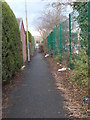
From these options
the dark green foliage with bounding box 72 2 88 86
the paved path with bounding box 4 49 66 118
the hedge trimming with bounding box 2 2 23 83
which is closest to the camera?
the paved path with bounding box 4 49 66 118

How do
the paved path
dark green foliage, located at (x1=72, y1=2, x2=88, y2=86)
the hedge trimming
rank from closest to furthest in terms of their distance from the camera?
the paved path, dark green foliage, located at (x1=72, y1=2, x2=88, y2=86), the hedge trimming

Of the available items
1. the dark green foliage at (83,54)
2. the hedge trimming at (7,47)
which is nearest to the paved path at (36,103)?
the hedge trimming at (7,47)

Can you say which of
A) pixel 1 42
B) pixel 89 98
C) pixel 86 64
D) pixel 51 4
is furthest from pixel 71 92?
pixel 51 4

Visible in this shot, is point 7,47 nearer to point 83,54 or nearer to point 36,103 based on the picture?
point 36,103

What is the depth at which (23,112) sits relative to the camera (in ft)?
9.41

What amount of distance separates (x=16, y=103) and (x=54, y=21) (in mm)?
14922

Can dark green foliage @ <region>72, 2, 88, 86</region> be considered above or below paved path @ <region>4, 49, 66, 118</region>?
above

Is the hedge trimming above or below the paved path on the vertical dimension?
above

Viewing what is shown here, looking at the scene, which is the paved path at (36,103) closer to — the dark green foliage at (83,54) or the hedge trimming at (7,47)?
the hedge trimming at (7,47)

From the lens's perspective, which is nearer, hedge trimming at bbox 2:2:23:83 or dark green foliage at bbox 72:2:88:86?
dark green foliage at bbox 72:2:88:86

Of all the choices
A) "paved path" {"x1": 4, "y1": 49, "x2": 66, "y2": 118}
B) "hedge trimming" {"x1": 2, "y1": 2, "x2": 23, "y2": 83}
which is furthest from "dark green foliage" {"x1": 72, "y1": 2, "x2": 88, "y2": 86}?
"hedge trimming" {"x1": 2, "y1": 2, "x2": 23, "y2": 83}

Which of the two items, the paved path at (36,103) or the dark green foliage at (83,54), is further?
the dark green foliage at (83,54)

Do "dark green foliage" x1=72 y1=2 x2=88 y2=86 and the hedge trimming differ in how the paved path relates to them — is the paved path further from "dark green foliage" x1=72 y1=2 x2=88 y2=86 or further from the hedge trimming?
"dark green foliage" x1=72 y1=2 x2=88 y2=86

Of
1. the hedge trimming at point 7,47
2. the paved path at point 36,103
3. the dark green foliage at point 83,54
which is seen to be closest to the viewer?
the paved path at point 36,103
